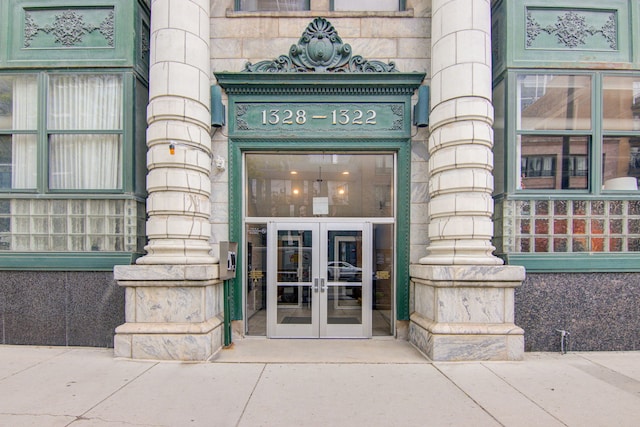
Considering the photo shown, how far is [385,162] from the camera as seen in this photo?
717 centimetres

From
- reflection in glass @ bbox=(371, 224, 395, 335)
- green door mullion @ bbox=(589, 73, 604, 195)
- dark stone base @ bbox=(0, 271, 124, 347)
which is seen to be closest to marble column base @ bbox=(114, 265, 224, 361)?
dark stone base @ bbox=(0, 271, 124, 347)

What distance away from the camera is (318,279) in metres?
7.04

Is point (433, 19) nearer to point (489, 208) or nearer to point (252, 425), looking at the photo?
point (489, 208)

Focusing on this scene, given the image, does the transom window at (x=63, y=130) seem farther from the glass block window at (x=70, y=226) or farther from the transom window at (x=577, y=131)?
the transom window at (x=577, y=131)

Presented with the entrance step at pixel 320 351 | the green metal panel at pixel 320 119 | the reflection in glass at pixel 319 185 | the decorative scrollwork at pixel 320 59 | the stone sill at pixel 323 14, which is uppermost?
the stone sill at pixel 323 14

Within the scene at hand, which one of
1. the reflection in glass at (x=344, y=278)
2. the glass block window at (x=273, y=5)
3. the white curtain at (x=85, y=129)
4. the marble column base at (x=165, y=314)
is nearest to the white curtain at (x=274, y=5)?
the glass block window at (x=273, y=5)

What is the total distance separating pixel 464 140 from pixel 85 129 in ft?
21.5

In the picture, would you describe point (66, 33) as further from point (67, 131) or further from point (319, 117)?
point (319, 117)

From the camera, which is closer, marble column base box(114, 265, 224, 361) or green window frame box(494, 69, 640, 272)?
marble column base box(114, 265, 224, 361)

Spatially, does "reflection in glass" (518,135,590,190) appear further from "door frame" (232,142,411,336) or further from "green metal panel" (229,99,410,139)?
"green metal panel" (229,99,410,139)

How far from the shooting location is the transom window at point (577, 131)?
6473 mm

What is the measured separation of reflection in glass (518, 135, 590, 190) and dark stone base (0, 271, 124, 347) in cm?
742

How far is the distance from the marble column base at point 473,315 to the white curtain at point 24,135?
717 cm

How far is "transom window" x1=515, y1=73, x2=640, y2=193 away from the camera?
21.2ft
